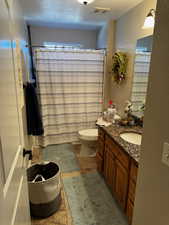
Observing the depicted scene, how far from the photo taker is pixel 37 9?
256 centimetres

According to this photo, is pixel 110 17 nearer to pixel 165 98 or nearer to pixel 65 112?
pixel 65 112

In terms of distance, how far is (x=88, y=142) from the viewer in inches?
112

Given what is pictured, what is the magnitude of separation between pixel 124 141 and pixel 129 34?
176cm

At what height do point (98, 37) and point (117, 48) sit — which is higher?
point (98, 37)

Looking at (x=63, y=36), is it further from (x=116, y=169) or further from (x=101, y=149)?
(x=116, y=169)

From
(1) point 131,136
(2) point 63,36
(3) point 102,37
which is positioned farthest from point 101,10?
(1) point 131,136

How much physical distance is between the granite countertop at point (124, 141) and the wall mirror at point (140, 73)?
383 millimetres

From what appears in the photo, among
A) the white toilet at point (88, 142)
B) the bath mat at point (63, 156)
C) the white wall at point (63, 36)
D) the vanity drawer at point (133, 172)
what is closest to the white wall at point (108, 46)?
the white wall at point (63, 36)

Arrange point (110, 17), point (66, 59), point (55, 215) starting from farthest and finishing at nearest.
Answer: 1. point (66, 59)
2. point (110, 17)
3. point (55, 215)

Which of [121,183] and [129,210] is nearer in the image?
[129,210]

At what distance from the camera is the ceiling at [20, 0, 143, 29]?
228 cm

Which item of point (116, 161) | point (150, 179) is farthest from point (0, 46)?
point (116, 161)

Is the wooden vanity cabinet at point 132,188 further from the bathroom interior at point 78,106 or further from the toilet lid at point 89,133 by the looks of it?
the toilet lid at point 89,133

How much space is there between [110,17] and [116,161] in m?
2.50
